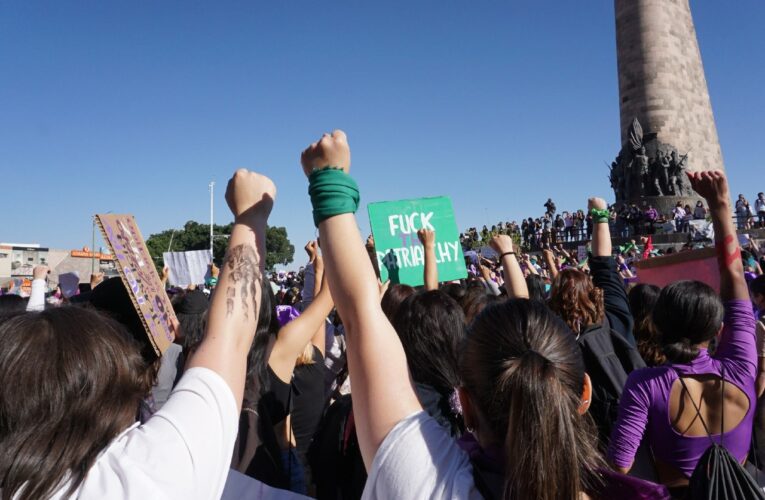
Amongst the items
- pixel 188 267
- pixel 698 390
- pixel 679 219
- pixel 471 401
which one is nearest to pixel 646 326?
pixel 698 390

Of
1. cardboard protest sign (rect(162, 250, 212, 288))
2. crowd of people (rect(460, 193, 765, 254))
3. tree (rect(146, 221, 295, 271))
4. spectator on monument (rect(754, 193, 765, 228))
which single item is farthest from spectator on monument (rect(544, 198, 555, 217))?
tree (rect(146, 221, 295, 271))

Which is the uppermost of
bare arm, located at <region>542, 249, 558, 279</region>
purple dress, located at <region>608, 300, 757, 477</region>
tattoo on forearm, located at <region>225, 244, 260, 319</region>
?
tattoo on forearm, located at <region>225, 244, 260, 319</region>

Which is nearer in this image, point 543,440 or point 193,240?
point 543,440

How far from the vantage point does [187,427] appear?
1066 millimetres

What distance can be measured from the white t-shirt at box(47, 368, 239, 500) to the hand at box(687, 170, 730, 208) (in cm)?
184

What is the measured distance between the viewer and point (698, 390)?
2092 mm

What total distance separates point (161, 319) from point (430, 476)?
1.31m

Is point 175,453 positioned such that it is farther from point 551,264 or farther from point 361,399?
point 551,264

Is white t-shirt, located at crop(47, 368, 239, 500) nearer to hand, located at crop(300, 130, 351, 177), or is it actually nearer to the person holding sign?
the person holding sign

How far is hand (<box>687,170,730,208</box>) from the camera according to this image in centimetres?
208

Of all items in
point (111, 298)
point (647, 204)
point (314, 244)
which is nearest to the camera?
point (111, 298)

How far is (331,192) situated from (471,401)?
597 mm

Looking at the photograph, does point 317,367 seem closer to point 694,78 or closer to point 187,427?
point 187,427

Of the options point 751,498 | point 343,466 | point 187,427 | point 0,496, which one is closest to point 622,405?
point 751,498
